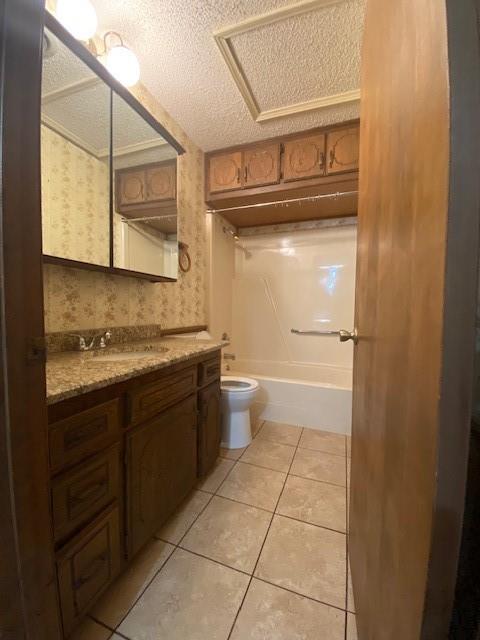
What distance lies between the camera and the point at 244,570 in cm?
104

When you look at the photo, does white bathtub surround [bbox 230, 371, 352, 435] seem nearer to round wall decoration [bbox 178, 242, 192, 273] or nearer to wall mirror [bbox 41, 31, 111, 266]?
round wall decoration [bbox 178, 242, 192, 273]

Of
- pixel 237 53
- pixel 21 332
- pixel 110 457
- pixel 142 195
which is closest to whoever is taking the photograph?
pixel 21 332

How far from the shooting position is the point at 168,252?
1838 mm

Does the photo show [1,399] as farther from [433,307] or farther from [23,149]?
[433,307]

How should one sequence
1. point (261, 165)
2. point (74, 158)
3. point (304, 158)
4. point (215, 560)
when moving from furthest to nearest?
point (261, 165)
point (304, 158)
point (74, 158)
point (215, 560)

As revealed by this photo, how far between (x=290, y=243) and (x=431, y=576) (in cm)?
298

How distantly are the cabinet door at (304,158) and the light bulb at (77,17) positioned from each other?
57.0 inches

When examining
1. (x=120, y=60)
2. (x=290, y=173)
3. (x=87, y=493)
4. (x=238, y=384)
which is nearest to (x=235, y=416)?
(x=238, y=384)

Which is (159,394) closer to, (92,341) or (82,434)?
(82,434)

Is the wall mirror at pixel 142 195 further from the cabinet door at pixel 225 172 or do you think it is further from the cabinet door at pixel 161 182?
the cabinet door at pixel 225 172

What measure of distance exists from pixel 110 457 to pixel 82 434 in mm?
160

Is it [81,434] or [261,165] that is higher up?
[261,165]

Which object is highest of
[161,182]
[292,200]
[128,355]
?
[292,200]

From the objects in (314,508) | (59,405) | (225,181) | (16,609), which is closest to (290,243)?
(225,181)
